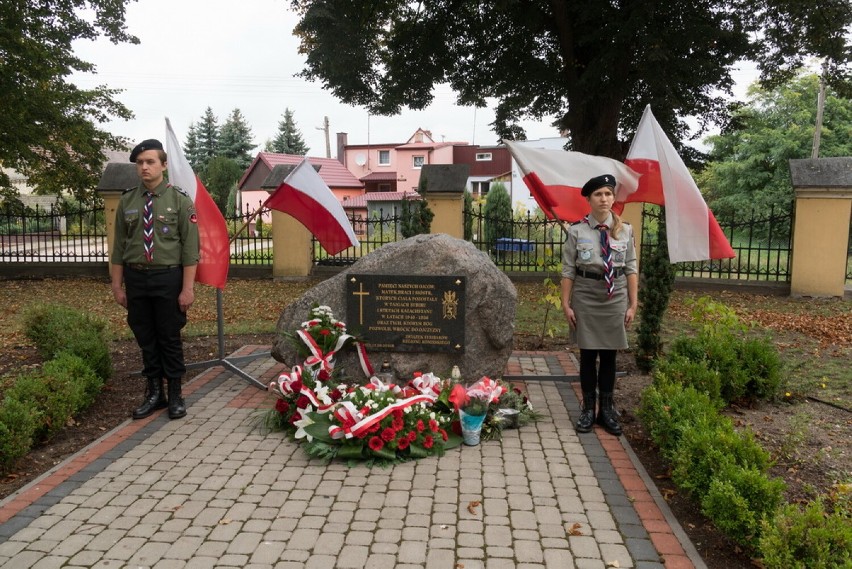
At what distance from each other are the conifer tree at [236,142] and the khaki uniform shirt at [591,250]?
43.0m

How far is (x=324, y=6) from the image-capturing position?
12.6 m

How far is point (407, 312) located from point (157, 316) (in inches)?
75.8

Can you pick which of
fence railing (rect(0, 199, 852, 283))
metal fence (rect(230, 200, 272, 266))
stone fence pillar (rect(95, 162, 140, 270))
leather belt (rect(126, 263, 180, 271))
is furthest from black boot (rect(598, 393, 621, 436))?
stone fence pillar (rect(95, 162, 140, 270))

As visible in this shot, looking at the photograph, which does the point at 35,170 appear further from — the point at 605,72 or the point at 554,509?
the point at 554,509

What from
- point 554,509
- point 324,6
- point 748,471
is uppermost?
point 324,6

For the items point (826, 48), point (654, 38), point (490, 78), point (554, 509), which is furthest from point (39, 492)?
point (826, 48)

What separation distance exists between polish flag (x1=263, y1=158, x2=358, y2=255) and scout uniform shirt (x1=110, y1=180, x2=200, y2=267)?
131 centimetres

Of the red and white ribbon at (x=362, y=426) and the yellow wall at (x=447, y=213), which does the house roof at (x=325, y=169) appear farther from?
the red and white ribbon at (x=362, y=426)

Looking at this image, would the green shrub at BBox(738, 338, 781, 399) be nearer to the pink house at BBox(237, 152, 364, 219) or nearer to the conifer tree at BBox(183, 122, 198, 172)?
the pink house at BBox(237, 152, 364, 219)

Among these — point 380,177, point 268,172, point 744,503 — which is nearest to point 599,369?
point 744,503

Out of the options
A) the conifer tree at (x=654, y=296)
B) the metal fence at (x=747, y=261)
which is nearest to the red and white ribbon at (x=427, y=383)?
the conifer tree at (x=654, y=296)

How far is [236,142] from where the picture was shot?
45938 mm

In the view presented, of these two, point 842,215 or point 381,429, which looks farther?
point 842,215

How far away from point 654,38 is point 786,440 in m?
7.49
